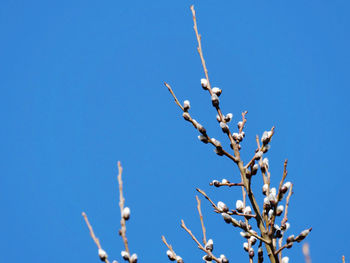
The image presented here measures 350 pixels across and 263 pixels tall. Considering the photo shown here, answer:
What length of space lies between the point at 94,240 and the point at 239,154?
1371mm

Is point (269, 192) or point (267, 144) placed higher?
point (267, 144)

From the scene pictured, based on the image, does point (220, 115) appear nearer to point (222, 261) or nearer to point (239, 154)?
point (239, 154)

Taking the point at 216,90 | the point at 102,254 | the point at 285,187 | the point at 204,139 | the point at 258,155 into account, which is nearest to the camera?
the point at 102,254

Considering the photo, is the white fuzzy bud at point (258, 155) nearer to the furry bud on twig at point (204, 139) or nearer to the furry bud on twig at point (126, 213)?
the furry bud on twig at point (204, 139)

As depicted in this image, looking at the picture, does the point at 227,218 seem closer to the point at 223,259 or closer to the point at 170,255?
the point at 223,259

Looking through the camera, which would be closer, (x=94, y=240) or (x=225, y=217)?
(x=94, y=240)

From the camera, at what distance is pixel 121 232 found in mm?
2068

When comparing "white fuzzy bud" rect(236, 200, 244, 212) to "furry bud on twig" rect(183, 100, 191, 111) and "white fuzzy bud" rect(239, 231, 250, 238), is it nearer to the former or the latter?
"white fuzzy bud" rect(239, 231, 250, 238)

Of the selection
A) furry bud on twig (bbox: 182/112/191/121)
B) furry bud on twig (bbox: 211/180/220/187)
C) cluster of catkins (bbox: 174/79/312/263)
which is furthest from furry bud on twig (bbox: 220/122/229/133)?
furry bud on twig (bbox: 211/180/220/187)

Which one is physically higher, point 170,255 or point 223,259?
point 170,255

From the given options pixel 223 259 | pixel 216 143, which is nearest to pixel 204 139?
pixel 216 143

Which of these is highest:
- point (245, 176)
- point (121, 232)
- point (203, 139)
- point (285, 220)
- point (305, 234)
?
point (203, 139)

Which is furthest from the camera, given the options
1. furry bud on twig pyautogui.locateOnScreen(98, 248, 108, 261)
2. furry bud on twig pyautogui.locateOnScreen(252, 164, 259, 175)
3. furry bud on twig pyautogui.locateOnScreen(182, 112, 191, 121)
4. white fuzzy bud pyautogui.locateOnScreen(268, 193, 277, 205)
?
furry bud on twig pyautogui.locateOnScreen(182, 112, 191, 121)

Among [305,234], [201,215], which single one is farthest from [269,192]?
[201,215]
